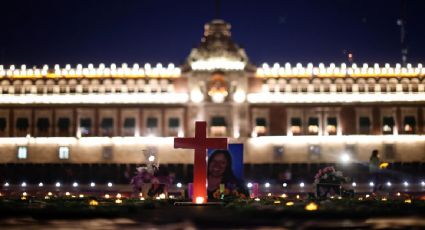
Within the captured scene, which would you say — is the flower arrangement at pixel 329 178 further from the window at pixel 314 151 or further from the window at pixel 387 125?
the window at pixel 387 125

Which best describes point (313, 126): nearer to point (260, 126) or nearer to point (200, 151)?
point (260, 126)

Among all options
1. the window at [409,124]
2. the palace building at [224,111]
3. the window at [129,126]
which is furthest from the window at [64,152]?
the window at [409,124]

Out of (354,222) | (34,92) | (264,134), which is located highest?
(34,92)

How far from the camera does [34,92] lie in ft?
226

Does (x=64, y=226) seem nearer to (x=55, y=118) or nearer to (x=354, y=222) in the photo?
(x=354, y=222)

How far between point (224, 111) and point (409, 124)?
17693 mm

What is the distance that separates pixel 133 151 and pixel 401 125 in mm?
25441

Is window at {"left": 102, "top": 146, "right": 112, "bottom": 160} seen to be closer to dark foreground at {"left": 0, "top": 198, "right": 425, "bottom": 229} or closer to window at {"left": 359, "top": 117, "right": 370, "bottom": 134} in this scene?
window at {"left": 359, "top": 117, "right": 370, "bottom": 134}

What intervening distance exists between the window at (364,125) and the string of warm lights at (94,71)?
17836 millimetres

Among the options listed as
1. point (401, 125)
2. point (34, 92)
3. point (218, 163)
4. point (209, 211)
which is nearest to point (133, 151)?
point (34, 92)

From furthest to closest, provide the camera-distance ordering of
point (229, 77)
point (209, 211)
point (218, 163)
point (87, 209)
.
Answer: point (229, 77)
point (218, 163)
point (209, 211)
point (87, 209)

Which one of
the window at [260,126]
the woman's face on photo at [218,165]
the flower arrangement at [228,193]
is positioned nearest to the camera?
the flower arrangement at [228,193]

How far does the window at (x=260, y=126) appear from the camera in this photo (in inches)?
2653

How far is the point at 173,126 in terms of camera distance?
6750 centimetres
